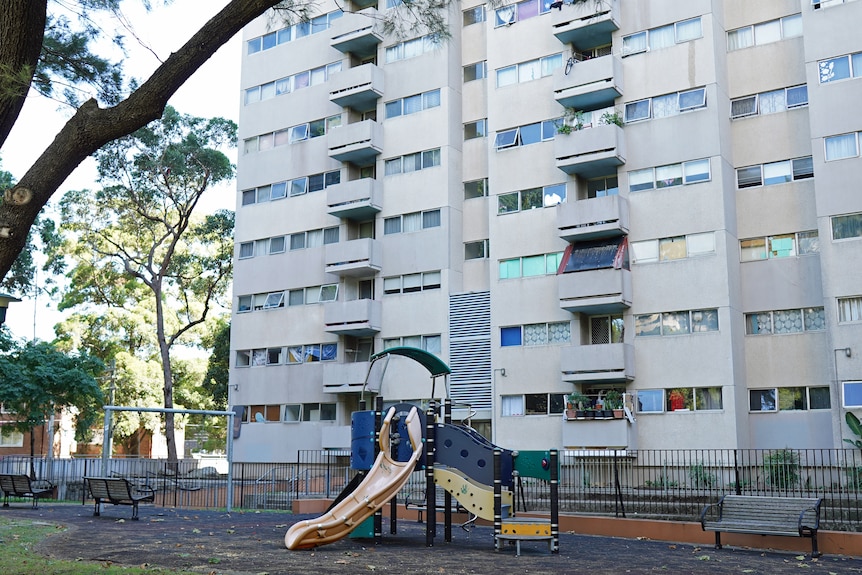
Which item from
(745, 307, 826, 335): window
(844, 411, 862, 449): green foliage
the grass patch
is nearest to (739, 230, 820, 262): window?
(745, 307, 826, 335): window

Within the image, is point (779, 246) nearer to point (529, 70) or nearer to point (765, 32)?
point (765, 32)

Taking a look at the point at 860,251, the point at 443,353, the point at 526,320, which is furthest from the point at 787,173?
the point at 443,353

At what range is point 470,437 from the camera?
16.5 metres

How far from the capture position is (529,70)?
122ft

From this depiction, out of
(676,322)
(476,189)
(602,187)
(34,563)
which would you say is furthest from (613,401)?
(34,563)

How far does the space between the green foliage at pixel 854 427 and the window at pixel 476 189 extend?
1685cm

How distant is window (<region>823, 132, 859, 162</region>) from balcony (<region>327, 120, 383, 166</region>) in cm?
1887

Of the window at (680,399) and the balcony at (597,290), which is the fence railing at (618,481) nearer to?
the window at (680,399)

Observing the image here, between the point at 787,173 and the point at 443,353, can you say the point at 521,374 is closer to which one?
the point at 443,353

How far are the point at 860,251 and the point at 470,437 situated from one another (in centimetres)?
1861

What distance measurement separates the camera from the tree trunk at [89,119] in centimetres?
790

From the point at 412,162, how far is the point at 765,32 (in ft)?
50.1

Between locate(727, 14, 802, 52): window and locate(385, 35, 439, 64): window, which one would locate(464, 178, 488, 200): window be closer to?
locate(385, 35, 439, 64): window

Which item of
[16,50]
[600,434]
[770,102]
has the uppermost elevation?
[770,102]
